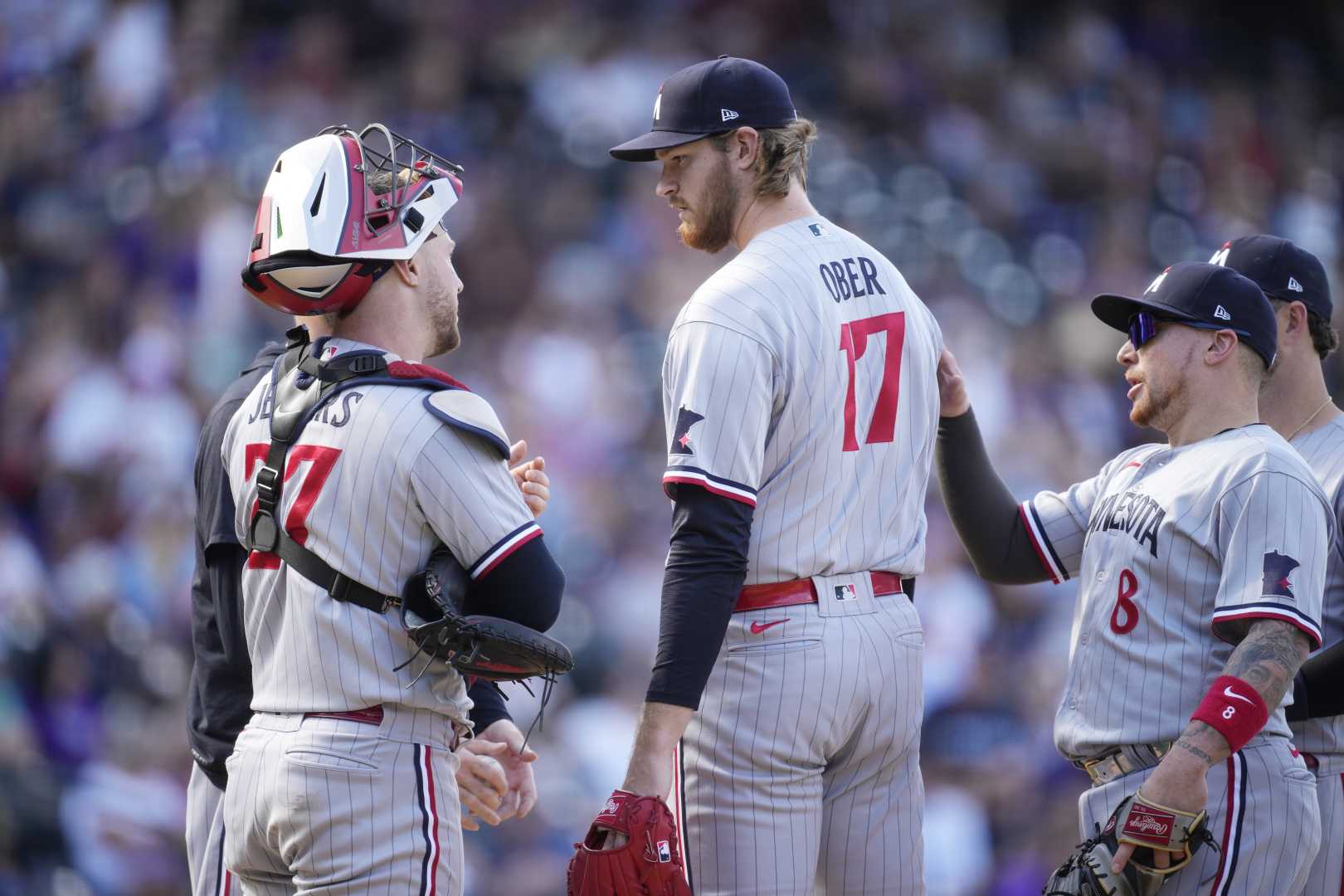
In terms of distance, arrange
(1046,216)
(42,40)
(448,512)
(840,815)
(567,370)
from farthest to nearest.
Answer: (1046,216) < (42,40) < (567,370) < (840,815) < (448,512)

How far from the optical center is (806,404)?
3219 mm

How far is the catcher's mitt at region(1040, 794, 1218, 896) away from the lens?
3.07 metres

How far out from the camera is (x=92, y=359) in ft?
29.8

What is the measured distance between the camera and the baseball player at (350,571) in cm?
281

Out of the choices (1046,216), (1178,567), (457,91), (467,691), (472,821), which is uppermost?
(457,91)

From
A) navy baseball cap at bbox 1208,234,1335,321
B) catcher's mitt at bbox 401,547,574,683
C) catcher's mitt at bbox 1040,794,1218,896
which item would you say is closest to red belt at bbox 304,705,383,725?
catcher's mitt at bbox 401,547,574,683

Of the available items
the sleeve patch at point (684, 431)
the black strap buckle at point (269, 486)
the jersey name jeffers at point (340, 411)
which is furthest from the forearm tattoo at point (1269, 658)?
the black strap buckle at point (269, 486)

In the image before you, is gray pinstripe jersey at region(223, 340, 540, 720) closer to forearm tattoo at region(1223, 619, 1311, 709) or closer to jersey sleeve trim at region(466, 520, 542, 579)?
jersey sleeve trim at region(466, 520, 542, 579)

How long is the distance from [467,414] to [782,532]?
716mm

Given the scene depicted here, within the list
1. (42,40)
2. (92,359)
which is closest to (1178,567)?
(92,359)

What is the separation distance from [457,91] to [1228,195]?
5.74 metres

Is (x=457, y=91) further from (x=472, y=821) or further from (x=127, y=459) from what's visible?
(x=472, y=821)

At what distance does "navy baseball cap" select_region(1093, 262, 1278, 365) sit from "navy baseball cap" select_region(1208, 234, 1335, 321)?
35cm

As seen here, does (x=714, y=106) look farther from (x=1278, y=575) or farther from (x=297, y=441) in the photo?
(x=1278, y=575)
